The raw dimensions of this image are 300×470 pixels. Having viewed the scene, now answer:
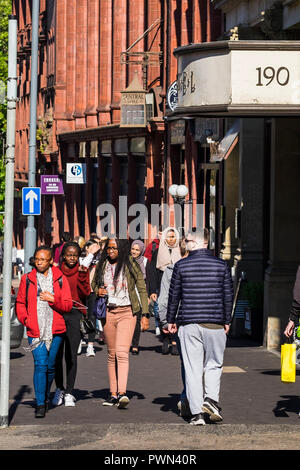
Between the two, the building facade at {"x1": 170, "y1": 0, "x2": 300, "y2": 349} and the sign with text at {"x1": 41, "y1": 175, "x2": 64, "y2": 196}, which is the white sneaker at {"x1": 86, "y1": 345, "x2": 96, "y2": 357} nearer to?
the building facade at {"x1": 170, "y1": 0, "x2": 300, "y2": 349}

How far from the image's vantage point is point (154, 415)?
1377 cm

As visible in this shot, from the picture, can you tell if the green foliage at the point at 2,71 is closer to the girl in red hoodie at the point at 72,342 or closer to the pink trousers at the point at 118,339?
the girl in red hoodie at the point at 72,342

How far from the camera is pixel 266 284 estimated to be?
21422 millimetres

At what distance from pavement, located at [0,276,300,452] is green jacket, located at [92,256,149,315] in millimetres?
1042

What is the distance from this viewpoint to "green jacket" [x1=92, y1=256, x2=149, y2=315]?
14.6 meters

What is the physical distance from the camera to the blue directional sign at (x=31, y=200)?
27016mm

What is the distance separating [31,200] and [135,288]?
491 inches

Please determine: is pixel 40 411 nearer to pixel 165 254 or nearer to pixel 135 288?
pixel 135 288

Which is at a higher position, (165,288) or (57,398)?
(165,288)

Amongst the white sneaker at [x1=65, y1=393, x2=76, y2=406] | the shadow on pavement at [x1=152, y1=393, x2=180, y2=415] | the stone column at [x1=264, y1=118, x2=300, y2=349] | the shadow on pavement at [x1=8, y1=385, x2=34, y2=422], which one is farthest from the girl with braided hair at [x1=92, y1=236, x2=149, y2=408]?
the stone column at [x1=264, y1=118, x2=300, y2=349]

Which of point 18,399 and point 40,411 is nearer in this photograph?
point 40,411

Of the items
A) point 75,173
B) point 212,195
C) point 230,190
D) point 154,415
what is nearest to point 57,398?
point 154,415

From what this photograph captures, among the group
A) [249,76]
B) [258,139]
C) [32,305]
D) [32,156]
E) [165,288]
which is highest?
[249,76]
